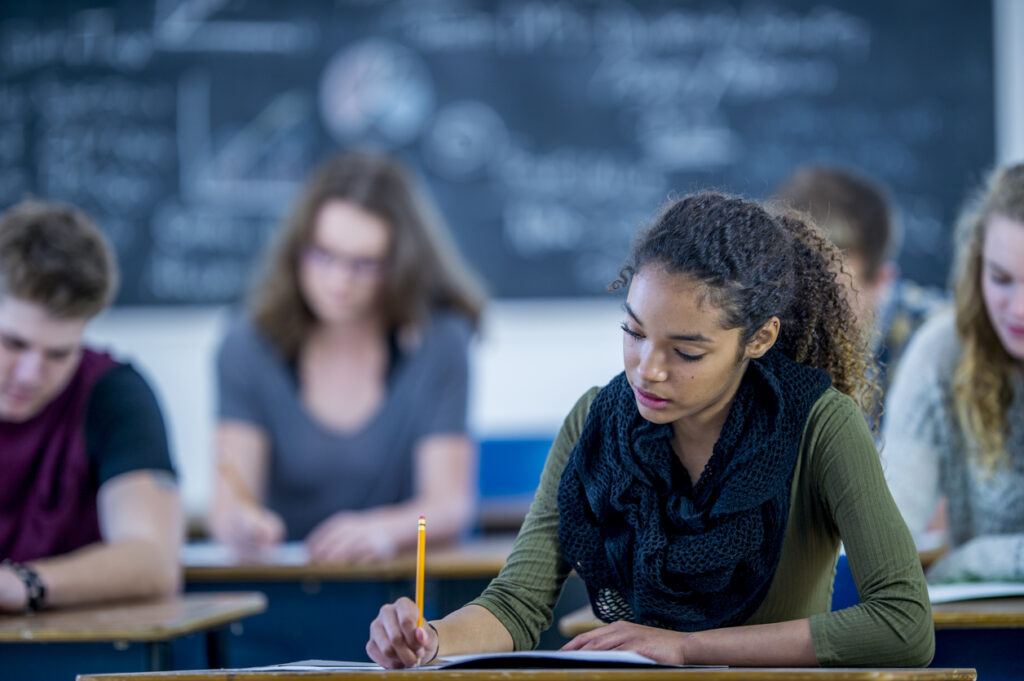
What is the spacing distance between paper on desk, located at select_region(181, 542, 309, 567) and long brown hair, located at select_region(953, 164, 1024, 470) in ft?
4.04

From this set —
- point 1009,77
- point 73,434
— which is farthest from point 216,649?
point 1009,77

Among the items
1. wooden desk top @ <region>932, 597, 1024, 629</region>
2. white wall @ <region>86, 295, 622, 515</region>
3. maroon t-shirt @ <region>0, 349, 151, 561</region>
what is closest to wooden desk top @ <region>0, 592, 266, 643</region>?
maroon t-shirt @ <region>0, 349, 151, 561</region>

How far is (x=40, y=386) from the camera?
1.94 meters

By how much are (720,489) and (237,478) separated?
1.62 m

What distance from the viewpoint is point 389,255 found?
8.98 feet

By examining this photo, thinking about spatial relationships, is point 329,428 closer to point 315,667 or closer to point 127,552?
point 127,552

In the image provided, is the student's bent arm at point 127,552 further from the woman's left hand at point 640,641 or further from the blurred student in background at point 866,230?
the blurred student in background at point 866,230

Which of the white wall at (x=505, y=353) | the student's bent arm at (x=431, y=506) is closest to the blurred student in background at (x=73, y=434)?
the student's bent arm at (x=431, y=506)

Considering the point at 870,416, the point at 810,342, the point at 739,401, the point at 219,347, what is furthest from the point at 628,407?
the point at 219,347

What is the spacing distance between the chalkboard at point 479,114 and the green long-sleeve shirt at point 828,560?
2372mm

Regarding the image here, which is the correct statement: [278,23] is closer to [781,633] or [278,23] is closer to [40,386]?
[40,386]

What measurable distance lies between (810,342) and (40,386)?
4.15 feet

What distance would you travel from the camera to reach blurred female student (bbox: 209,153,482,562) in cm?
269

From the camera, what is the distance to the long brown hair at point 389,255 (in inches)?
108
